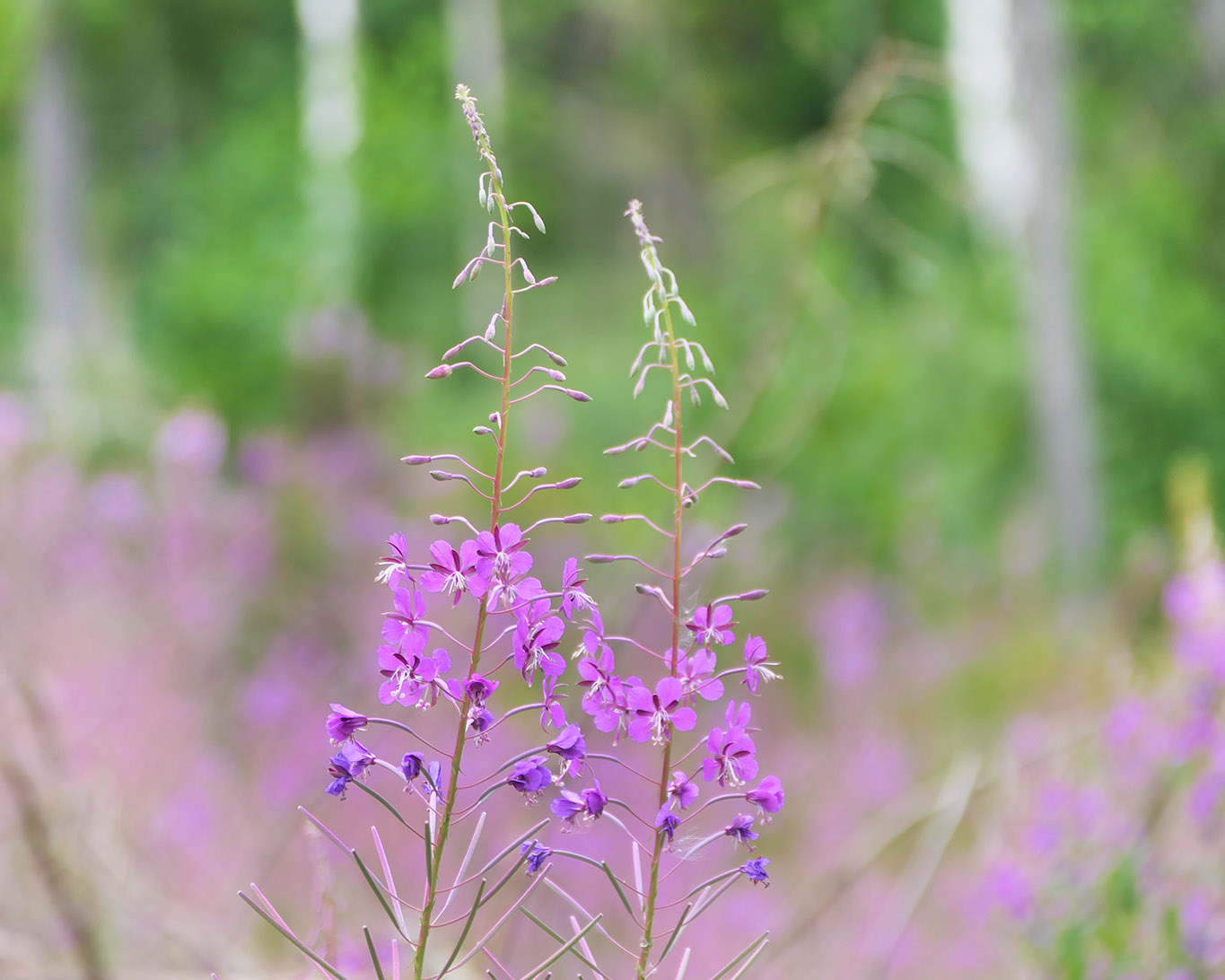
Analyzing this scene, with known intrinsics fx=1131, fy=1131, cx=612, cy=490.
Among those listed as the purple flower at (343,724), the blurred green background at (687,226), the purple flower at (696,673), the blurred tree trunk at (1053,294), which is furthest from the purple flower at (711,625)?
the blurred tree trunk at (1053,294)

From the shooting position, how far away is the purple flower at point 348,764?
2.53 ft

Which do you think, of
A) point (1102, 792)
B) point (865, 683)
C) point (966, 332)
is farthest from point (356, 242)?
point (1102, 792)

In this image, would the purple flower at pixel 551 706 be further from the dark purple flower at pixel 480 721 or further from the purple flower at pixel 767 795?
the purple flower at pixel 767 795

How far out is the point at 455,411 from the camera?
10.6 m

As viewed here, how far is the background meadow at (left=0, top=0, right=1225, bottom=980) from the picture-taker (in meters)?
2.30

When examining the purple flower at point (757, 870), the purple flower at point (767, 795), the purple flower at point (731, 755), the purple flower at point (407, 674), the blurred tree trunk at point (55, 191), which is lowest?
the purple flower at point (757, 870)

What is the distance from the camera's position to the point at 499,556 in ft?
2.55

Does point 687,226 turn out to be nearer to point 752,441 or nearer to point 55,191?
point 752,441

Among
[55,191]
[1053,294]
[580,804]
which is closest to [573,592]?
[580,804]

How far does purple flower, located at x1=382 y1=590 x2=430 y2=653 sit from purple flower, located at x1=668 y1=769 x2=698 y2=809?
207mm

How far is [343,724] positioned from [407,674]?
6cm

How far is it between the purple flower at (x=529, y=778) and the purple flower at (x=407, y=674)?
81mm

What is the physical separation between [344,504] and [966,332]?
248 inches

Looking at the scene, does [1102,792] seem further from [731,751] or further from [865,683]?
[865,683]
